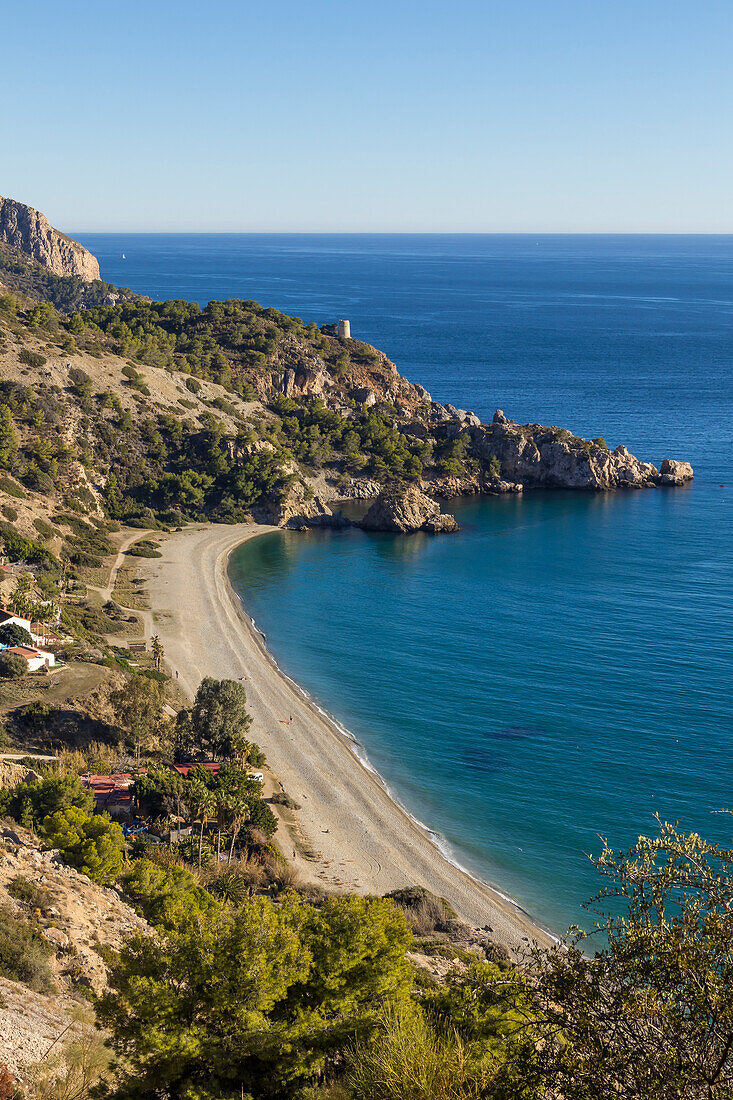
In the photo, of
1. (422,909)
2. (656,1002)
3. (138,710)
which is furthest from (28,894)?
(138,710)

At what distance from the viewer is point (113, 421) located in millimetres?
86062

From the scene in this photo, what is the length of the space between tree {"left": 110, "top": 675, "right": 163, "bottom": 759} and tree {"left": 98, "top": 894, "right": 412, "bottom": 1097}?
76.5ft

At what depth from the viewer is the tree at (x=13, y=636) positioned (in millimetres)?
44781

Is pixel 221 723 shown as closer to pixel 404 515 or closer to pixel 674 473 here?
pixel 404 515

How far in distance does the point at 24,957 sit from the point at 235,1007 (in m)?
5.86

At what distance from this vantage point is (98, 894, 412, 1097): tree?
48.2 feet

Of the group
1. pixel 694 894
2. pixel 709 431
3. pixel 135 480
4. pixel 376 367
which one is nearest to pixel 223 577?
pixel 135 480

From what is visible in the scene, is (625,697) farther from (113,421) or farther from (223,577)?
(113,421)

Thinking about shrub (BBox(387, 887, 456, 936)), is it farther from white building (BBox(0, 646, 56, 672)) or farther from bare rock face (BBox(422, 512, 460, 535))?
bare rock face (BBox(422, 512, 460, 535))

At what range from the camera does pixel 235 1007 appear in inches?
604

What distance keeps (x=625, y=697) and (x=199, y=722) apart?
2332cm

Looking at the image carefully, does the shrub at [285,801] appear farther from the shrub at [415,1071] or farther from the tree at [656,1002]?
the tree at [656,1002]

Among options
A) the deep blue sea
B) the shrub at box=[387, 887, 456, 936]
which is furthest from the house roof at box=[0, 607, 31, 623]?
Answer: the shrub at box=[387, 887, 456, 936]

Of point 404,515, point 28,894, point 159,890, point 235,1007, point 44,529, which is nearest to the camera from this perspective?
point 235,1007
